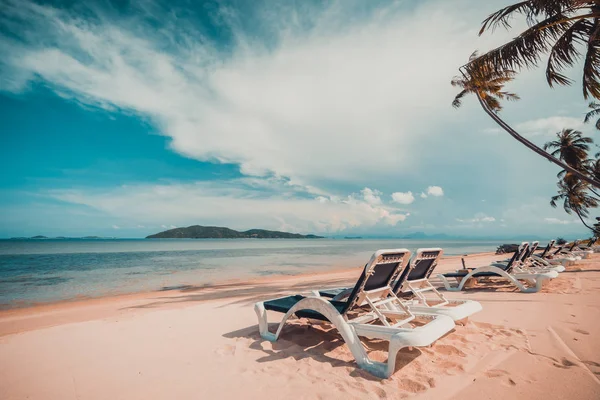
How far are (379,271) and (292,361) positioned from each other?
4.67ft

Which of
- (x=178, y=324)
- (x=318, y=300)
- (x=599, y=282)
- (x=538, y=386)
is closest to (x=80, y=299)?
(x=178, y=324)

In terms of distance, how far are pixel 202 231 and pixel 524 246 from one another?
147 meters

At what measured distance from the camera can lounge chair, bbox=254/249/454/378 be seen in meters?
2.79

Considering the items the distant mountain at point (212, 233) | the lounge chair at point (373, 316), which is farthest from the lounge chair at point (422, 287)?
the distant mountain at point (212, 233)

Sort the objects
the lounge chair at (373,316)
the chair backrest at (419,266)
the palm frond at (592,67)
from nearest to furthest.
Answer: the lounge chair at (373,316) < the chair backrest at (419,266) < the palm frond at (592,67)

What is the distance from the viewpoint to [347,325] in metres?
3.24

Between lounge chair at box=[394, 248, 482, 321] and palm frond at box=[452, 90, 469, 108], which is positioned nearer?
lounge chair at box=[394, 248, 482, 321]

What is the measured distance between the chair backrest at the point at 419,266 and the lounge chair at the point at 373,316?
326 millimetres

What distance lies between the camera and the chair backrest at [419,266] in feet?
13.7

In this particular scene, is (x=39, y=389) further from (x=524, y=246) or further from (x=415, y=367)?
(x=524, y=246)

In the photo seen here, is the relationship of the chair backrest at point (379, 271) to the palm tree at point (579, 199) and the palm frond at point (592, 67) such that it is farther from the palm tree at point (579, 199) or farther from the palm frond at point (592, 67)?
the palm tree at point (579, 199)

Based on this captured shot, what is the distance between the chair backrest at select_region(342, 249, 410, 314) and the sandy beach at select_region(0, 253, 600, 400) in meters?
0.72

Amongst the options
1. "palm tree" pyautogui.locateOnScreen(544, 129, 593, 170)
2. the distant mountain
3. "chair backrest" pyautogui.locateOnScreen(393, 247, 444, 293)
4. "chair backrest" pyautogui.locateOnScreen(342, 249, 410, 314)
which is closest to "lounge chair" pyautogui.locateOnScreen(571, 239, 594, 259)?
"palm tree" pyautogui.locateOnScreen(544, 129, 593, 170)

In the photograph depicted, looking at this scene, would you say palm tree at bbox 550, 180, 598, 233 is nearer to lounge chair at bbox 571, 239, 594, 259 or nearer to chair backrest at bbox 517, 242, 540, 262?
lounge chair at bbox 571, 239, 594, 259
